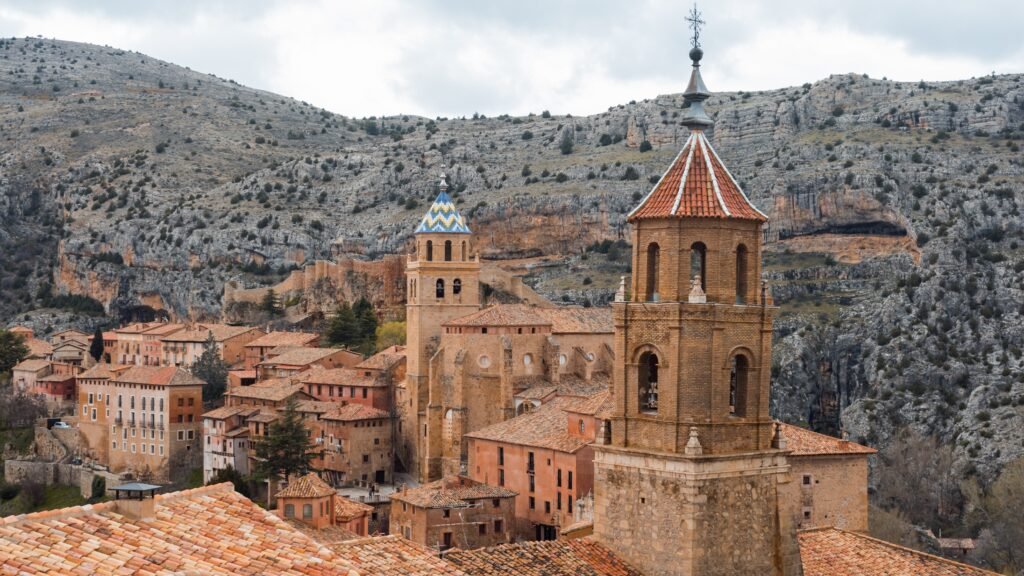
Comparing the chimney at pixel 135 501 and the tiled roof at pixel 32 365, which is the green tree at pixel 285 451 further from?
the chimney at pixel 135 501

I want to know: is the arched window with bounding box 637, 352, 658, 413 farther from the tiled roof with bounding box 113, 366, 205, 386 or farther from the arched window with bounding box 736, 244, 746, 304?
the tiled roof with bounding box 113, 366, 205, 386

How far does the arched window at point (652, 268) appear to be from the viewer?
72.2ft

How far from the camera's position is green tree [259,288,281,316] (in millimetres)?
91281

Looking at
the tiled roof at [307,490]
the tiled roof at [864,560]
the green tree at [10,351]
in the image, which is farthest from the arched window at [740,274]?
the green tree at [10,351]

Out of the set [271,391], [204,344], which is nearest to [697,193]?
[271,391]

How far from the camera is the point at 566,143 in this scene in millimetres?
117375

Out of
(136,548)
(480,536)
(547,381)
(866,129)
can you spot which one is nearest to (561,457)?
(480,536)

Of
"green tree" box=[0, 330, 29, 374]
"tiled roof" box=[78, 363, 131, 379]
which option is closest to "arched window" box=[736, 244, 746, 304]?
"tiled roof" box=[78, 363, 131, 379]

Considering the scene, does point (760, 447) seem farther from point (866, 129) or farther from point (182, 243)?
point (182, 243)

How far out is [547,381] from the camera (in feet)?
178

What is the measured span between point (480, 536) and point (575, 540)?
2149 centimetres

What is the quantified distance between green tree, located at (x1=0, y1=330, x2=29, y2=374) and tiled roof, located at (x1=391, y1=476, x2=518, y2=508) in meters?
47.5

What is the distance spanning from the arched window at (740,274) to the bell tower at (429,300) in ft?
117

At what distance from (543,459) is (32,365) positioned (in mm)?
46131
